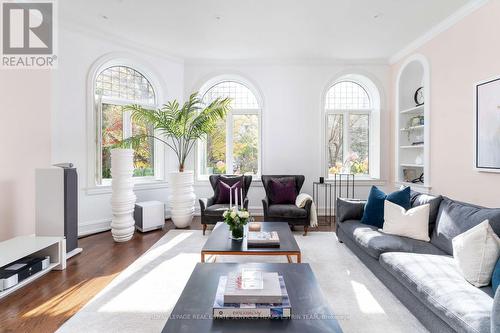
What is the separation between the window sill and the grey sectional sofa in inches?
134

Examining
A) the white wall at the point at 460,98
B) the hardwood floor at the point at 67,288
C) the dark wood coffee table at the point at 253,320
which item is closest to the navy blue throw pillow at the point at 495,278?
the dark wood coffee table at the point at 253,320

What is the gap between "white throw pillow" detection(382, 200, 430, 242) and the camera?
9.11 feet

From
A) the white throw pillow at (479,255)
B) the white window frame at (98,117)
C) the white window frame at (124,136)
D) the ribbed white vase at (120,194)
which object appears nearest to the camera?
the white throw pillow at (479,255)

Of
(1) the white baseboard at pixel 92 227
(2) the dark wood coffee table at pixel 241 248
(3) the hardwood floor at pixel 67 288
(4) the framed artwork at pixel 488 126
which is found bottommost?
(3) the hardwood floor at pixel 67 288

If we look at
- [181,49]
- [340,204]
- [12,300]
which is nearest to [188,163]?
[181,49]

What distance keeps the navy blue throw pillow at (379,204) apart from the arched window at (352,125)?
85.7 inches

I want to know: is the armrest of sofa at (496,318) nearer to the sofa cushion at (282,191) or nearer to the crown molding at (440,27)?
the sofa cushion at (282,191)

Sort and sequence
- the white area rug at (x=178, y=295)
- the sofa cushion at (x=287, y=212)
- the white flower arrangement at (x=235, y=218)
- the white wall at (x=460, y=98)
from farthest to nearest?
the sofa cushion at (x=287, y=212) < the white wall at (x=460, y=98) < the white flower arrangement at (x=235, y=218) < the white area rug at (x=178, y=295)

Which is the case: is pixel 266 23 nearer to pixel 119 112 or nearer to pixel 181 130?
pixel 181 130

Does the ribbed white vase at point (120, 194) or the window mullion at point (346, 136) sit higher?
the window mullion at point (346, 136)

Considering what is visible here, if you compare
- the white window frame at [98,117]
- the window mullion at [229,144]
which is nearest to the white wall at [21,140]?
the white window frame at [98,117]

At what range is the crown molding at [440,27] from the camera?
330cm

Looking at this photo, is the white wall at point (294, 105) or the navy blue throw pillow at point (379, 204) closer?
the navy blue throw pillow at point (379, 204)

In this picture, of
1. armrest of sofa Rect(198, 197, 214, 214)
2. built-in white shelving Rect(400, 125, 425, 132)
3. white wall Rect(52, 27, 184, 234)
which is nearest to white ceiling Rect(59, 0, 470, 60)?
white wall Rect(52, 27, 184, 234)
